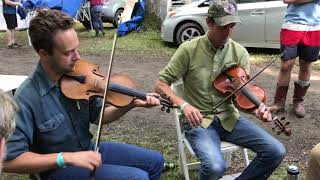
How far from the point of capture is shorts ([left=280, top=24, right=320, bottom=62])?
14.8 feet

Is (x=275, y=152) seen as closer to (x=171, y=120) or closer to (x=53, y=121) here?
(x=53, y=121)

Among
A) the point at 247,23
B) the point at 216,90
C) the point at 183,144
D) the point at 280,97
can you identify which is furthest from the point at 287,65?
the point at 247,23

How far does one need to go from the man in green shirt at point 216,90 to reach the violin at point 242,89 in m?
0.05

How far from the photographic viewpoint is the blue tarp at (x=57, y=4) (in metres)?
9.59

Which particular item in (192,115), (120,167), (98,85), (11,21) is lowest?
(11,21)

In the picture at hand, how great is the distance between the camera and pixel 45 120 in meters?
2.30

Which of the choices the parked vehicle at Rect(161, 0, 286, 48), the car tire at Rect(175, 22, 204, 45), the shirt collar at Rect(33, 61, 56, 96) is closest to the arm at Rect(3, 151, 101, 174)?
the shirt collar at Rect(33, 61, 56, 96)

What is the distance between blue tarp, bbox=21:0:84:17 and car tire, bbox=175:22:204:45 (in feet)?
8.55

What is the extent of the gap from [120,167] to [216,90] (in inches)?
40.3

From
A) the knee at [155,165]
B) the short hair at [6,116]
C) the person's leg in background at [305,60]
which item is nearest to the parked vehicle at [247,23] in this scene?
the person's leg in background at [305,60]

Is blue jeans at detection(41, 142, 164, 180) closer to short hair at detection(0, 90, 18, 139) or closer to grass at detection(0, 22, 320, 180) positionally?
short hair at detection(0, 90, 18, 139)

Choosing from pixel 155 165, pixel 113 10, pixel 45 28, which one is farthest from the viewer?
pixel 113 10

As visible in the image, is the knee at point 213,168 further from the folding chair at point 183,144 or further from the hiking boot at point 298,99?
the hiking boot at point 298,99

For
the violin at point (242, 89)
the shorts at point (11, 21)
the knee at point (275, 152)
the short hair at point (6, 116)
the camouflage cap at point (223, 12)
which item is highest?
the camouflage cap at point (223, 12)
